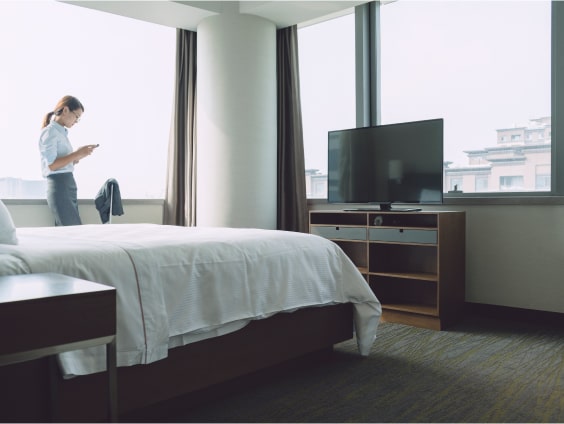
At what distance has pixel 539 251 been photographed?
338 cm

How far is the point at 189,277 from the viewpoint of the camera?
1901 mm

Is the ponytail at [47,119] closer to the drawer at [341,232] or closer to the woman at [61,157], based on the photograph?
the woman at [61,157]

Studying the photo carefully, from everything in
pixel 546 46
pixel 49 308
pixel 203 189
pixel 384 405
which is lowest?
pixel 384 405

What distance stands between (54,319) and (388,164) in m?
2.86

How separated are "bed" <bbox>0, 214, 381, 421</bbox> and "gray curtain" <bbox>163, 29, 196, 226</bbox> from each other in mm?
2336

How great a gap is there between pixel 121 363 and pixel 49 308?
513 millimetres

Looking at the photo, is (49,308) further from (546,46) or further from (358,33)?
(358,33)

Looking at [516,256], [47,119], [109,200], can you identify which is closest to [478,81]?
[516,256]

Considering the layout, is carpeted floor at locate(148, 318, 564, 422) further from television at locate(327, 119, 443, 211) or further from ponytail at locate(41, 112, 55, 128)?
ponytail at locate(41, 112, 55, 128)

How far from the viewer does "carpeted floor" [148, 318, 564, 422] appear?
189 cm

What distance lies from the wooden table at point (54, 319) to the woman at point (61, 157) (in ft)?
8.68

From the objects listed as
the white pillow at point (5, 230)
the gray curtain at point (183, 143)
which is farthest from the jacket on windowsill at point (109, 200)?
the white pillow at point (5, 230)

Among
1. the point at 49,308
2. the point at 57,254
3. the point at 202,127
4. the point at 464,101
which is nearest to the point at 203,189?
the point at 202,127

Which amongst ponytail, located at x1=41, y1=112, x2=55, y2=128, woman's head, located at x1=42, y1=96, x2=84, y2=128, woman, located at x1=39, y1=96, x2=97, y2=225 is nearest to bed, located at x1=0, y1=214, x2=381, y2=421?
woman, located at x1=39, y1=96, x2=97, y2=225
